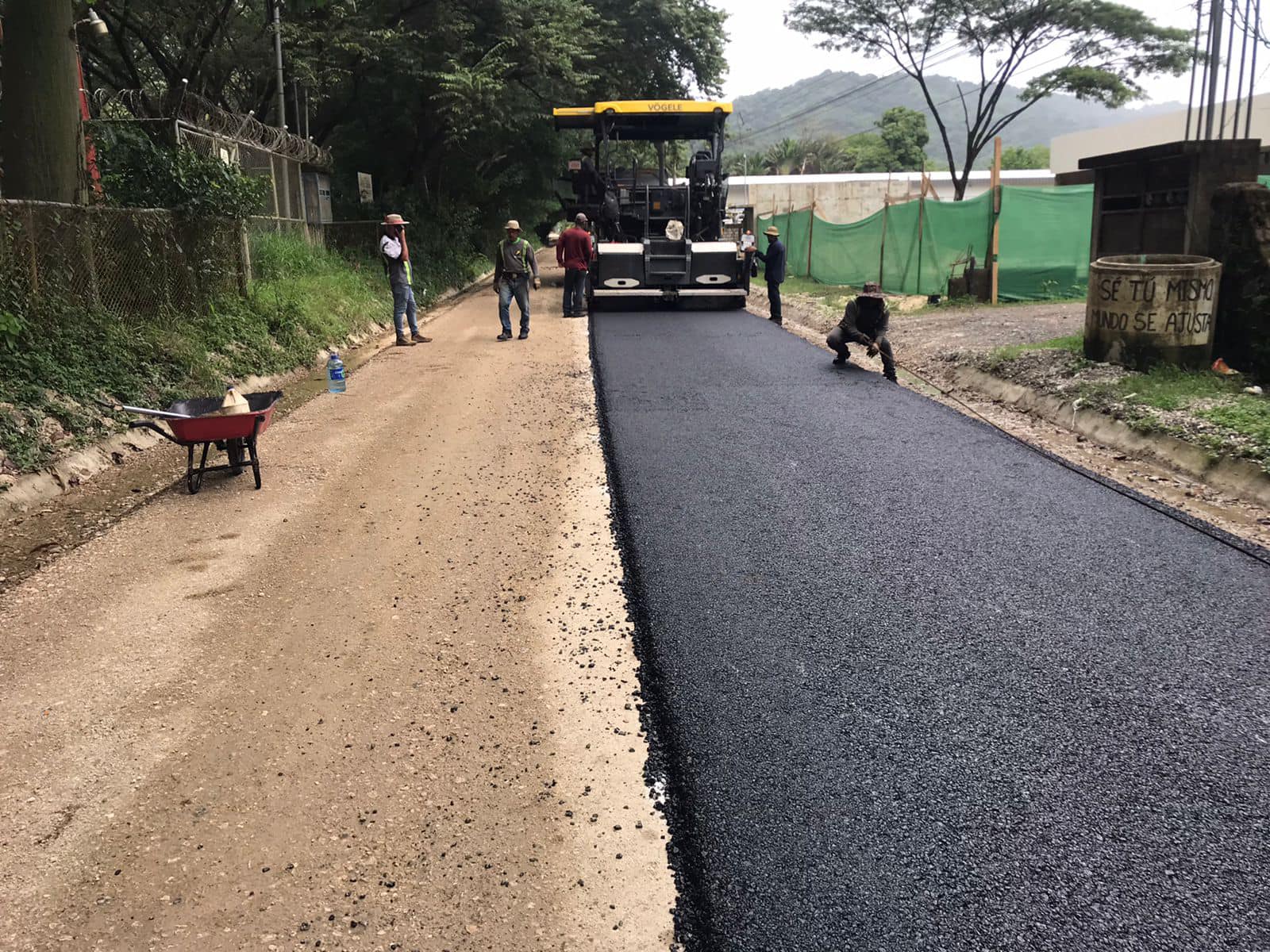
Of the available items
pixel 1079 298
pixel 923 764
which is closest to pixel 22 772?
pixel 923 764

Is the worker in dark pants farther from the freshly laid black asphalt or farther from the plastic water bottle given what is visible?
the plastic water bottle

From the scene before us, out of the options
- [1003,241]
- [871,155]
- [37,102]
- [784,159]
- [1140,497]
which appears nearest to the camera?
[1140,497]

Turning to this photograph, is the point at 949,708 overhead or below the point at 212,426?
below

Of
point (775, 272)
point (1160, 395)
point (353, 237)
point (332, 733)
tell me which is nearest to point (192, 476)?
point (332, 733)

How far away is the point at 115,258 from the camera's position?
816 centimetres

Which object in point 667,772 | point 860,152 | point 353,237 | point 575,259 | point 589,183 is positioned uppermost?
point 860,152

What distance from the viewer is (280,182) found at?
15.6m

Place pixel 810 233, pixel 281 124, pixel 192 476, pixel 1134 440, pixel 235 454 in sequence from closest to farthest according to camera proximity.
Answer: pixel 192 476 < pixel 235 454 < pixel 1134 440 < pixel 281 124 < pixel 810 233

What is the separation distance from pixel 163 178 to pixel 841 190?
4239cm

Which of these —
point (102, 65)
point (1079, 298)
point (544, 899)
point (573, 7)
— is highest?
point (573, 7)

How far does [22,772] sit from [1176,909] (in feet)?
10.9

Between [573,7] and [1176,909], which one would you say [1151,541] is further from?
[573,7]

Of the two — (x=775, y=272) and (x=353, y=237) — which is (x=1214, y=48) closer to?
(x=775, y=272)

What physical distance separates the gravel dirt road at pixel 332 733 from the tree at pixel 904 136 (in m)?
68.0
